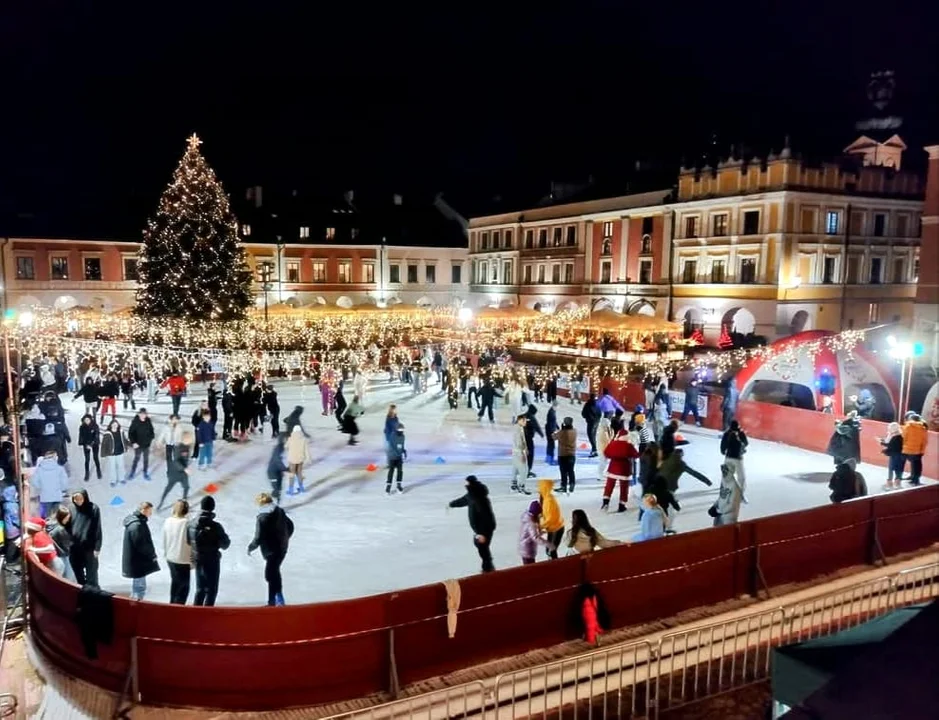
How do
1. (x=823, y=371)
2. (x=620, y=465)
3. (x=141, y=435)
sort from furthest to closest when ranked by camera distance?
(x=823, y=371)
(x=141, y=435)
(x=620, y=465)

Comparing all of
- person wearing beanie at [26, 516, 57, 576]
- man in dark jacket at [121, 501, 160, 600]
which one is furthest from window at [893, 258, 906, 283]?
person wearing beanie at [26, 516, 57, 576]

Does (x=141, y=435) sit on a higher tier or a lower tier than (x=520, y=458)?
higher

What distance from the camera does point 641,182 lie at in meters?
45.7

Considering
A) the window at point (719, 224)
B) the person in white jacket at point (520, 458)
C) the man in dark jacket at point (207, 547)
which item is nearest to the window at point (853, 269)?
the window at point (719, 224)

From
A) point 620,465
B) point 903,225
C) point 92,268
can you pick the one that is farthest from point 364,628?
point 92,268

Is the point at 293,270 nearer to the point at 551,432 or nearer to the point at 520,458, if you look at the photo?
the point at 551,432

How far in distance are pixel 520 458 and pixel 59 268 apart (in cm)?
3869

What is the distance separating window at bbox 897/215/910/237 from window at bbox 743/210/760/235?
27.2 ft

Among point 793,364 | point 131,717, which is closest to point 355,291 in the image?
point 793,364

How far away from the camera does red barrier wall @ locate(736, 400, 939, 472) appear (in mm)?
14125

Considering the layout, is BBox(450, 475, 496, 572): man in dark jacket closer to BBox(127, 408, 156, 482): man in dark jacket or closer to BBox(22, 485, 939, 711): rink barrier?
BBox(22, 485, 939, 711): rink barrier

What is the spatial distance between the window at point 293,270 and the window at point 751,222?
27703 millimetres

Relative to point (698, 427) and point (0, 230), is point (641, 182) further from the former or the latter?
point (0, 230)

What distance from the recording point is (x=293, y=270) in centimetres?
4912
